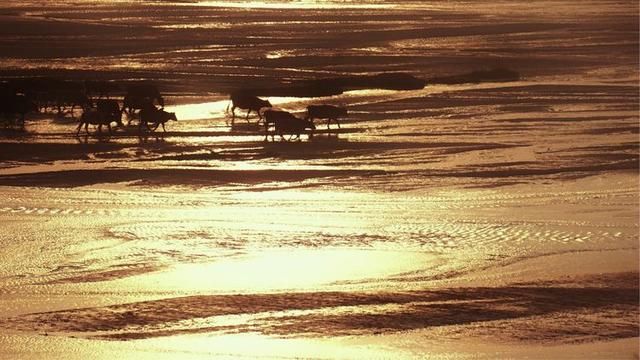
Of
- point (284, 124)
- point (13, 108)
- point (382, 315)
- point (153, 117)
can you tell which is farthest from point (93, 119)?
point (382, 315)

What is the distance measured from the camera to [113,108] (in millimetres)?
23141

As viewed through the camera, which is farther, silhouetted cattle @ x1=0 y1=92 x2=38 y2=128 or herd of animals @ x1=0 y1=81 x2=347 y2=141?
silhouetted cattle @ x1=0 y1=92 x2=38 y2=128

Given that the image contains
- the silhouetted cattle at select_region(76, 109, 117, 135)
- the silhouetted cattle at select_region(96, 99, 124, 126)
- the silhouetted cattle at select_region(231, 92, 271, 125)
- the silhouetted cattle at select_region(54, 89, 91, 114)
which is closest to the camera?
the silhouetted cattle at select_region(76, 109, 117, 135)

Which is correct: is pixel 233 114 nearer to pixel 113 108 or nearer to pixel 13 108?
pixel 113 108

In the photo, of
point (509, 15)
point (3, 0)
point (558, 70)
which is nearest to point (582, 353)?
point (558, 70)

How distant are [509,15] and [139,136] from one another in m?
41.6

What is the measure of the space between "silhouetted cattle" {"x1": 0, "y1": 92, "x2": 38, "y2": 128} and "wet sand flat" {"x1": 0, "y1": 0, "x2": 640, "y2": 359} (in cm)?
43

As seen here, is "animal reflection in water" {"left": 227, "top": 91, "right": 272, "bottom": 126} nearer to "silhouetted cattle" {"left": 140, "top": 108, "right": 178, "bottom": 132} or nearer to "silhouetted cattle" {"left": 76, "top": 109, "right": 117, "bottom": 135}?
"silhouetted cattle" {"left": 140, "top": 108, "right": 178, "bottom": 132}

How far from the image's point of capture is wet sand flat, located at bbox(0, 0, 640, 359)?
9.88 meters

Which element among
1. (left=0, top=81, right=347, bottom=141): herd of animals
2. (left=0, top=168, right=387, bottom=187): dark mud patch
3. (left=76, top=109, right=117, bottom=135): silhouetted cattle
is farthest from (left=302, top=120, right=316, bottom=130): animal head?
(left=0, top=168, right=387, bottom=187): dark mud patch

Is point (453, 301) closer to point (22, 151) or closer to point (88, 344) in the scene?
point (88, 344)

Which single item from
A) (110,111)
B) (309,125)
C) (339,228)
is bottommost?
(339,228)

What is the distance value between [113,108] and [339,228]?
33.1 feet

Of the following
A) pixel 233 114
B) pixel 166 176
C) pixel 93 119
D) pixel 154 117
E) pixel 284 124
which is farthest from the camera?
pixel 233 114
